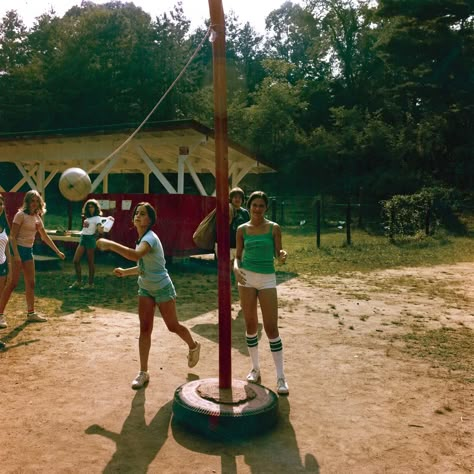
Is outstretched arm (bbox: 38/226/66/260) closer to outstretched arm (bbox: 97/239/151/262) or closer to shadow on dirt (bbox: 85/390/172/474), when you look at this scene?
outstretched arm (bbox: 97/239/151/262)

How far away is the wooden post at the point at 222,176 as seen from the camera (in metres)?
4.23

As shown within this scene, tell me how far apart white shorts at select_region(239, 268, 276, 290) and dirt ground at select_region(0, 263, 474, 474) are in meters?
1.01

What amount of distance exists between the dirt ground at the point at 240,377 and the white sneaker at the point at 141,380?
81mm

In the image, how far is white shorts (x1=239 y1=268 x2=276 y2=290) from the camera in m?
4.87

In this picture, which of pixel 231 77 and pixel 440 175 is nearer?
pixel 440 175

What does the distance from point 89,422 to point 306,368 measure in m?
2.41

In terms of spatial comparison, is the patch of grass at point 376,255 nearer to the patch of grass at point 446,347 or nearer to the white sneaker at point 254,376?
the patch of grass at point 446,347

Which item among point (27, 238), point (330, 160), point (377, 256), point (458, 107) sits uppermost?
point (458, 107)

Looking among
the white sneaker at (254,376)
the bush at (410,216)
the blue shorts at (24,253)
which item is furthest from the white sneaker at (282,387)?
the bush at (410,216)

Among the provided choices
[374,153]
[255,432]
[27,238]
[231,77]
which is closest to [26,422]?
→ [255,432]

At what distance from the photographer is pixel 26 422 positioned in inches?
159

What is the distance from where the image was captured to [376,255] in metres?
15.9

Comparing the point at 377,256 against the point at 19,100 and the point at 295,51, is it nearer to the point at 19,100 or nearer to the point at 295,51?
the point at 19,100

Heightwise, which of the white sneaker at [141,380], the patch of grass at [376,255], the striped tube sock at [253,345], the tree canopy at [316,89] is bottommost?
the patch of grass at [376,255]
